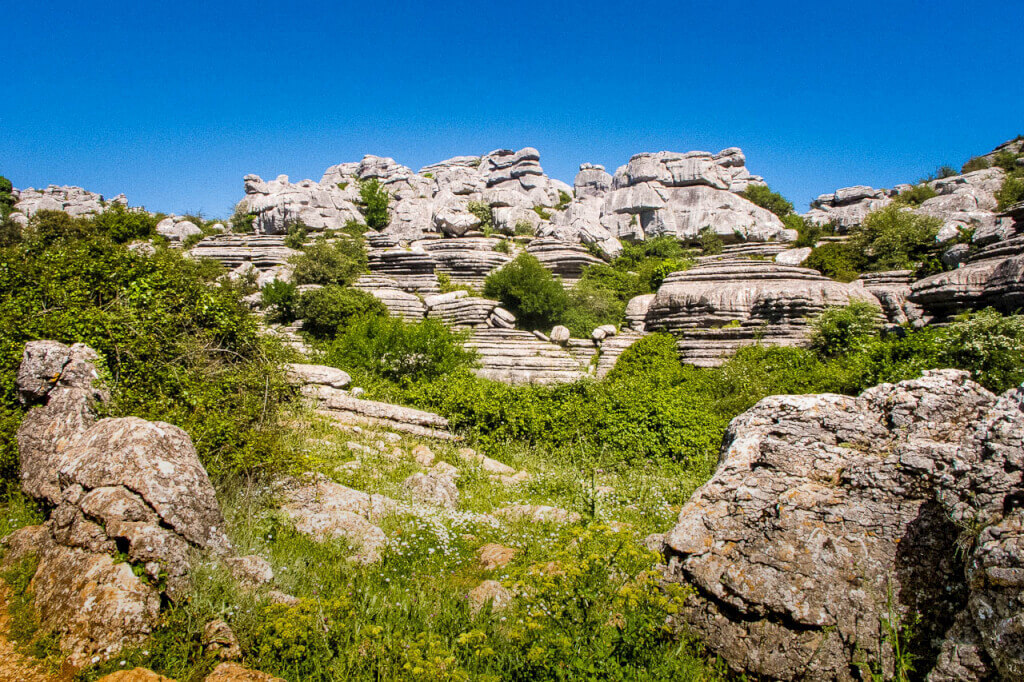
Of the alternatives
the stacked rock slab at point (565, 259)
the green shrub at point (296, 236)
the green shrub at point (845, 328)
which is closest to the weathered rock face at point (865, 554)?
the green shrub at point (845, 328)

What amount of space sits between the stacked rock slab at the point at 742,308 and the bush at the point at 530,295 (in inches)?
198

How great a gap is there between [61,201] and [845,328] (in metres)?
72.7

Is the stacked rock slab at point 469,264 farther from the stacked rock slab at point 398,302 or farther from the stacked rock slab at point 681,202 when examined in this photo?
the stacked rock slab at point 681,202

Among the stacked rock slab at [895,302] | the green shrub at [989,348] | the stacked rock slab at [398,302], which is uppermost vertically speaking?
the stacked rock slab at [398,302]

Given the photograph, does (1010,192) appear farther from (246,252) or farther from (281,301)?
(246,252)

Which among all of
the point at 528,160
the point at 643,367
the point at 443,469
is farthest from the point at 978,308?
the point at 528,160

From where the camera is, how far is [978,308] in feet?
53.2

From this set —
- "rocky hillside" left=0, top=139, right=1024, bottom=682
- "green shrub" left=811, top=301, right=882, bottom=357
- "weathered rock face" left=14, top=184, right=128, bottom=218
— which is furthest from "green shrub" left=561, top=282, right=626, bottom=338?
"weathered rock face" left=14, top=184, right=128, bottom=218

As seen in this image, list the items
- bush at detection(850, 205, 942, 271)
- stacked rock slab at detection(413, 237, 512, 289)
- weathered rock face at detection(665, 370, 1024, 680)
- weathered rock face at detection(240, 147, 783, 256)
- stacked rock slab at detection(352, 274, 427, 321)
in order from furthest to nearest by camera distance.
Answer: weathered rock face at detection(240, 147, 783, 256) < stacked rock slab at detection(413, 237, 512, 289) < bush at detection(850, 205, 942, 271) < stacked rock slab at detection(352, 274, 427, 321) < weathered rock face at detection(665, 370, 1024, 680)

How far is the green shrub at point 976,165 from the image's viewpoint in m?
45.5

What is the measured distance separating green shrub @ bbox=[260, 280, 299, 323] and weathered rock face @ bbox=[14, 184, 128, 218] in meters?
34.1

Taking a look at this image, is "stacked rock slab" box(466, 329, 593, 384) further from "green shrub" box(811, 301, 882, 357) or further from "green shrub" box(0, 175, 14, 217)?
"green shrub" box(0, 175, 14, 217)

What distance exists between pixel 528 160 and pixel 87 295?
2525 inches

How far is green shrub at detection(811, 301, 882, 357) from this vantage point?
16250mm
